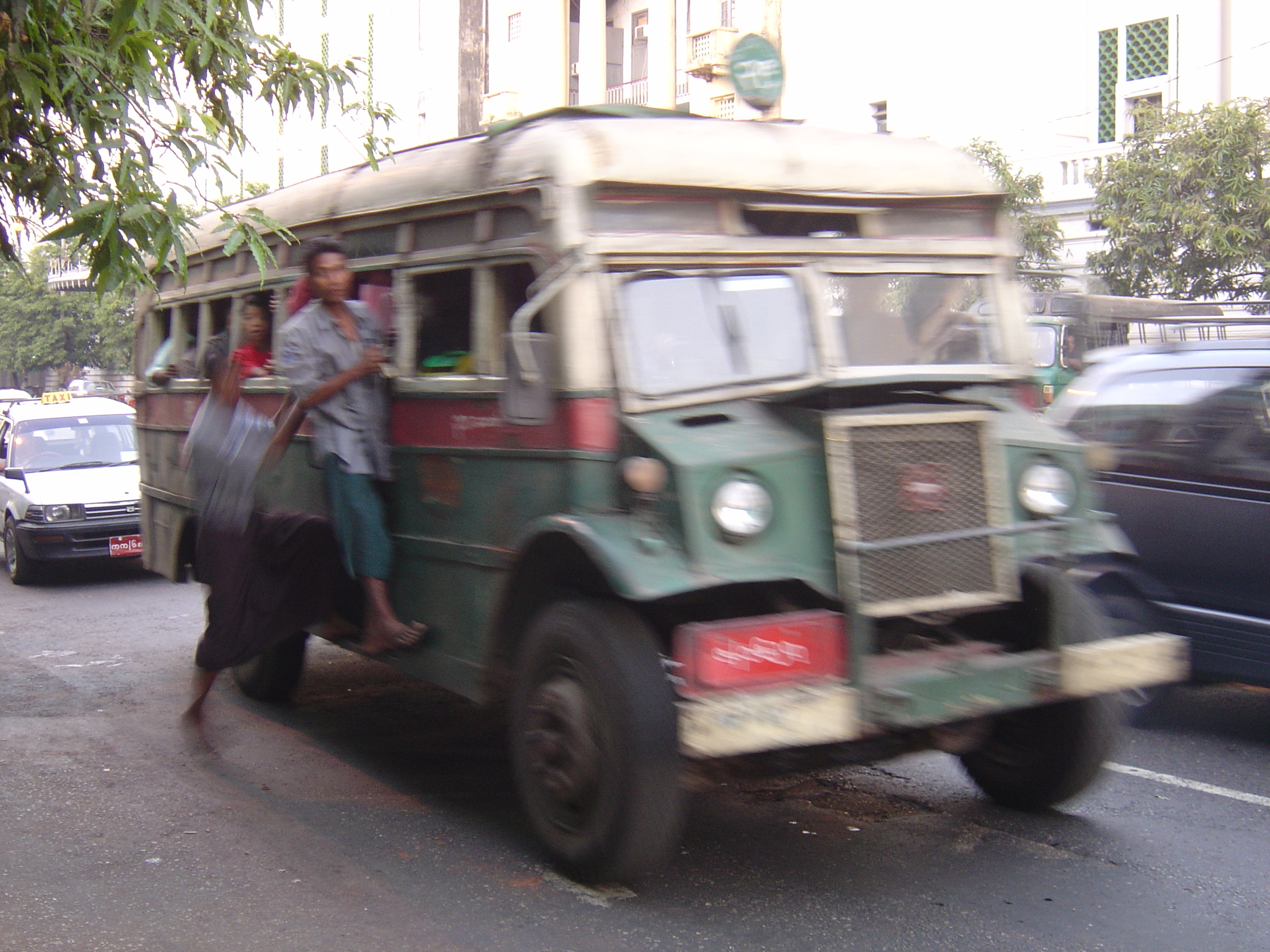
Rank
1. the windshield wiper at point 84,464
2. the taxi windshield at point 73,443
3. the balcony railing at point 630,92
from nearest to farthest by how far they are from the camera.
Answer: the windshield wiper at point 84,464 < the taxi windshield at point 73,443 < the balcony railing at point 630,92

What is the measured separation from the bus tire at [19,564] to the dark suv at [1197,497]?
382 inches

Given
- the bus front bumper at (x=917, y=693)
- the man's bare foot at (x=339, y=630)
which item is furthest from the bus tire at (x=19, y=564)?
the bus front bumper at (x=917, y=693)

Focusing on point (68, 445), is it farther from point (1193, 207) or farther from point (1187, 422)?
point (1193, 207)

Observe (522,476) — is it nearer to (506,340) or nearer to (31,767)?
(506,340)

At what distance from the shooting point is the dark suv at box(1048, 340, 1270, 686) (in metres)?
6.02

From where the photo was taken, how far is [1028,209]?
2353 cm

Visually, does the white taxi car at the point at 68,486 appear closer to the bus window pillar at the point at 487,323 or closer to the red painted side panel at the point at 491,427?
the red painted side panel at the point at 491,427

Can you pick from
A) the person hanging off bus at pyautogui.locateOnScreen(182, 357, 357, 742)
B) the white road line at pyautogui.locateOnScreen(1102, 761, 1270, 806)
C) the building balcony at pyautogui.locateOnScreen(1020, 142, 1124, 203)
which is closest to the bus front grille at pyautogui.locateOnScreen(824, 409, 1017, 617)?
the white road line at pyautogui.locateOnScreen(1102, 761, 1270, 806)

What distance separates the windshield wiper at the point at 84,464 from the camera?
13516 mm

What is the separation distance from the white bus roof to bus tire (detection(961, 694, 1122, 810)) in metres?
1.99

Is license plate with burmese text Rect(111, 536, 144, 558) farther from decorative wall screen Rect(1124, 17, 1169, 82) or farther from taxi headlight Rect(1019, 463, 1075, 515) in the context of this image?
decorative wall screen Rect(1124, 17, 1169, 82)

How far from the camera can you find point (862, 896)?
14.5 ft

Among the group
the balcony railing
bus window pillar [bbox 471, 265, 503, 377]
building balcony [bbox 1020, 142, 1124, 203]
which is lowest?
bus window pillar [bbox 471, 265, 503, 377]

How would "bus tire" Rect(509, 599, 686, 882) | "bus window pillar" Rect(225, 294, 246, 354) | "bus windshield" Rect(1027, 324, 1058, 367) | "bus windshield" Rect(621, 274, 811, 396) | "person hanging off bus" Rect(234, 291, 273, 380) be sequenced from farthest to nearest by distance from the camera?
"bus windshield" Rect(1027, 324, 1058, 367) < "bus window pillar" Rect(225, 294, 246, 354) < "person hanging off bus" Rect(234, 291, 273, 380) < "bus windshield" Rect(621, 274, 811, 396) < "bus tire" Rect(509, 599, 686, 882)
